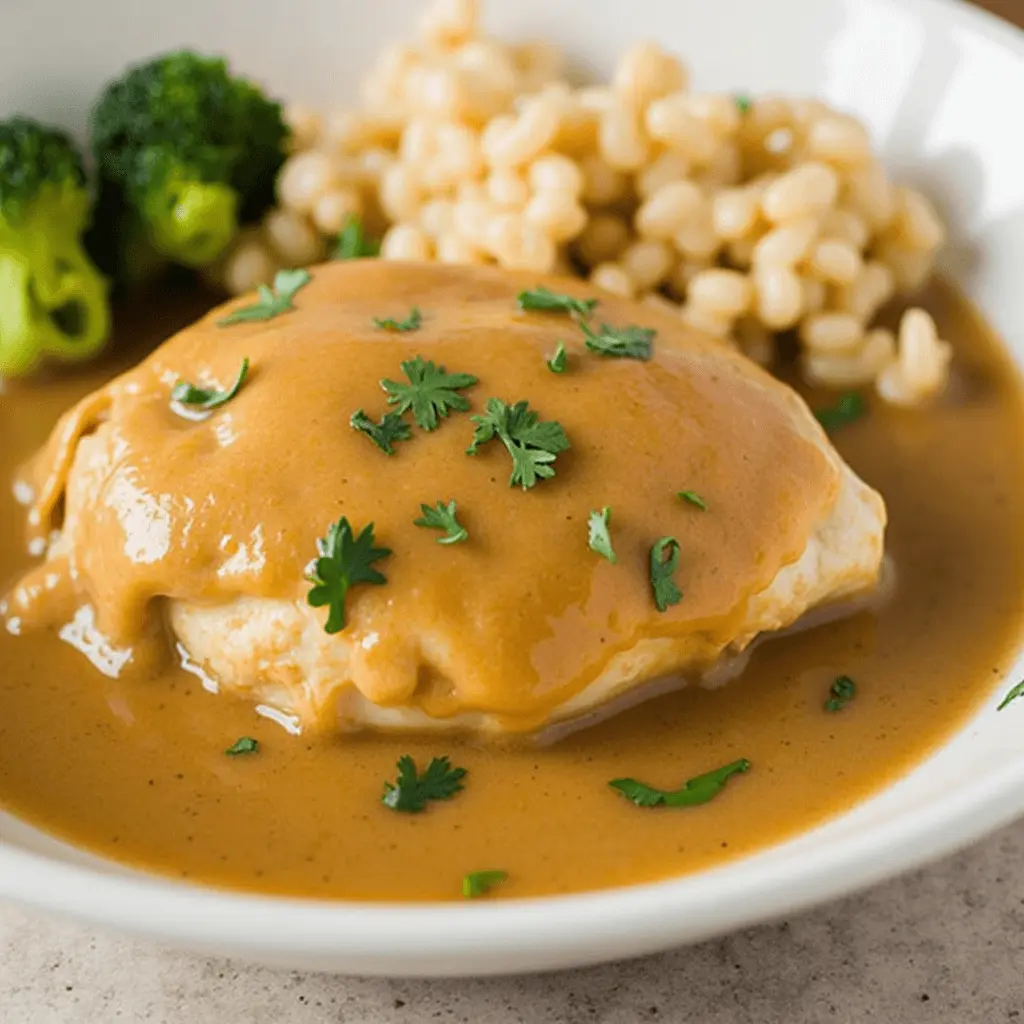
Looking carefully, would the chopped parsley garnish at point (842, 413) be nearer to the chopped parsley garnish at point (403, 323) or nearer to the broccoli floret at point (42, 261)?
the chopped parsley garnish at point (403, 323)

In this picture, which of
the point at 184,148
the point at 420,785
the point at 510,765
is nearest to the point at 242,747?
the point at 420,785

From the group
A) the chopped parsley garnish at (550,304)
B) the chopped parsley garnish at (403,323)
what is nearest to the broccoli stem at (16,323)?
Answer: the chopped parsley garnish at (403,323)

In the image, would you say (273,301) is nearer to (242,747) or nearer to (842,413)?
(242,747)

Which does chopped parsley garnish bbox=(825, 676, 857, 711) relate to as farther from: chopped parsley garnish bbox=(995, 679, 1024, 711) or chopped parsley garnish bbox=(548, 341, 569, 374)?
chopped parsley garnish bbox=(548, 341, 569, 374)

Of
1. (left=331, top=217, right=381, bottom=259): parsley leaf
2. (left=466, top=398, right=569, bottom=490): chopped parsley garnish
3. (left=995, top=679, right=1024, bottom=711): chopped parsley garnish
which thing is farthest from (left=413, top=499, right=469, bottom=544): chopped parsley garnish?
(left=331, top=217, right=381, bottom=259): parsley leaf

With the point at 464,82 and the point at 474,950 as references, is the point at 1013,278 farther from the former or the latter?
the point at 474,950

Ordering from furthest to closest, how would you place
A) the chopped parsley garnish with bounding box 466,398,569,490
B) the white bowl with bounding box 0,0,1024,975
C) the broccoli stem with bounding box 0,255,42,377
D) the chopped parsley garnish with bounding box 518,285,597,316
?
the broccoli stem with bounding box 0,255,42,377, the chopped parsley garnish with bounding box 518,285,597,316, the chopped parsley garnish with bounding box 466,398,569,490, the white bowl with bounding box 0,0,1024,975

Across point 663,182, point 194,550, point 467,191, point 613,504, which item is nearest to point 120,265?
point 467,191

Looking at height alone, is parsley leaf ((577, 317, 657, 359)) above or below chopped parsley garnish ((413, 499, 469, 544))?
above
